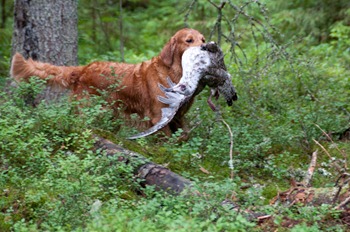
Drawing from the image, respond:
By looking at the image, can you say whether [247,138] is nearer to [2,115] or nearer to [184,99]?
[184,99]

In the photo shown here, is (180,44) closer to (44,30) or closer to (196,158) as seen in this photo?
(196,158)

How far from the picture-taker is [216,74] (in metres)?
7.23

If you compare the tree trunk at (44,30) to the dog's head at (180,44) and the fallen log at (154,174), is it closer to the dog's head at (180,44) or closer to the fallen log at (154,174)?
the dog's head at (180,44)

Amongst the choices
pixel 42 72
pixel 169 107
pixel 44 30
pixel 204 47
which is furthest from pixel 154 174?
pixel 44 30

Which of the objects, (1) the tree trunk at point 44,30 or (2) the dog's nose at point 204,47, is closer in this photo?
(2) the dog's nose at point 204,47

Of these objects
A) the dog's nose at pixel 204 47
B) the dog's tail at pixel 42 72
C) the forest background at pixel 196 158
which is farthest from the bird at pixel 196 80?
the dog's tail at pixel 42 72

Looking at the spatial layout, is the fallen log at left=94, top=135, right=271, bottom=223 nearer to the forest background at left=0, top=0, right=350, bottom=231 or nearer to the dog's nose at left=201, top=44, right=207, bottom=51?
the forest background at left=0, top=0, right=350, bottom=231

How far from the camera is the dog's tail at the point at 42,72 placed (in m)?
8.08

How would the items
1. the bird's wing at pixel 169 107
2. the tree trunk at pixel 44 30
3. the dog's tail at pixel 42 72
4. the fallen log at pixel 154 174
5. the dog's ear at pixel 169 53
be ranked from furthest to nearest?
1. the tree trunk at pixel 44 30
2. the dog's tail at pixel 42 72
3. the dog's ear at pixel 169 53
4. the bird's wing at pixel 169 107
5. the fallen log at pixel 154 174

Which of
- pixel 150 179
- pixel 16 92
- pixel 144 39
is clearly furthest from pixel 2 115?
pixel 144 39

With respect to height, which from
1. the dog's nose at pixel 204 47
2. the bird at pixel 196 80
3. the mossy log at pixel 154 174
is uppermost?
the dog's nose at pixel 204 47

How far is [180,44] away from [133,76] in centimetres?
74

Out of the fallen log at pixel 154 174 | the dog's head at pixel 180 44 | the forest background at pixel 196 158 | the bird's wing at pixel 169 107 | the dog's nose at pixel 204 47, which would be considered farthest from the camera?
the dog's head at pixel 180 44

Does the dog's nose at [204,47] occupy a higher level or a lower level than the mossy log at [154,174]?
higher
